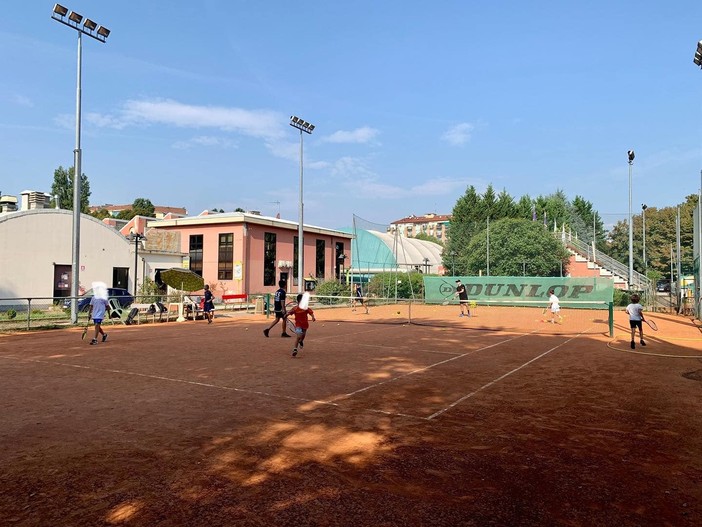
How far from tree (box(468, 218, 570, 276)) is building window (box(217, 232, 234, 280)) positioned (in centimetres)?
2268

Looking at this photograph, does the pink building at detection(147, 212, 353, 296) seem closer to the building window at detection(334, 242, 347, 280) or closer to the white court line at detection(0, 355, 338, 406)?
the building window at detection(334, 242, 347, 280)

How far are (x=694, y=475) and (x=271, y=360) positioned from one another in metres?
9.04

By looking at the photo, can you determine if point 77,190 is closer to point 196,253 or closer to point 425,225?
point 196,253

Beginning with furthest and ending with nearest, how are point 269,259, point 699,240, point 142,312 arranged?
point 269,259, point 142,312, point 699,240

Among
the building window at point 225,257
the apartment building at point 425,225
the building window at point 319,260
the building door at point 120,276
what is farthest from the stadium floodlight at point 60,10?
the apartment building at point 425,225

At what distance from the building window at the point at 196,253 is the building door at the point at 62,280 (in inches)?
455

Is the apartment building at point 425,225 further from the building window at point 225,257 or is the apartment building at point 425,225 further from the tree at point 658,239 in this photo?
the building window at point 225,257

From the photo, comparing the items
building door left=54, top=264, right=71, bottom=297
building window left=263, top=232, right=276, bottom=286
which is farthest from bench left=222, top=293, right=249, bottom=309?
building door left=54, top=264, right=71, bottom=297

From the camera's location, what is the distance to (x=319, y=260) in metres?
52.1

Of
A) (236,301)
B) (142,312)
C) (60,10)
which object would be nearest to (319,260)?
(236,301)

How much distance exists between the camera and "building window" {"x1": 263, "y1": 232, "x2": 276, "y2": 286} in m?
45.1

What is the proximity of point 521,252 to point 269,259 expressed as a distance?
22.9m

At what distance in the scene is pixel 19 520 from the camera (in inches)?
161

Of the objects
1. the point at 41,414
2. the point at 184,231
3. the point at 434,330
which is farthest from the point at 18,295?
the point at 41,414
